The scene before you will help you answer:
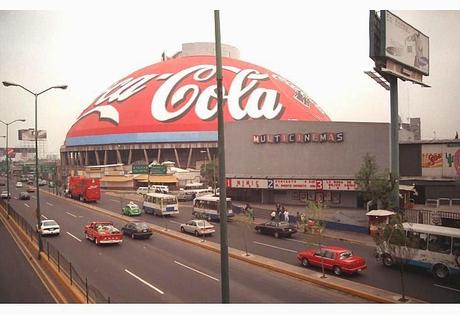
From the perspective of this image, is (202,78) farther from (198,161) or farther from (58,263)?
(58,263)

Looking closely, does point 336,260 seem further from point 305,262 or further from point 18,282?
point 18,282

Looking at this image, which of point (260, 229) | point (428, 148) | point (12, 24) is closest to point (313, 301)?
point (260, 229)

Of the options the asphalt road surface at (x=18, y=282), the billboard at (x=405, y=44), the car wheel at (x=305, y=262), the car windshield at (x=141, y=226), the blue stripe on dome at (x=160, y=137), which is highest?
the billboard at (x=405, y=44)

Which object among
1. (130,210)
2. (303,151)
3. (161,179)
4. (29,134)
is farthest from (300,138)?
(161,179)

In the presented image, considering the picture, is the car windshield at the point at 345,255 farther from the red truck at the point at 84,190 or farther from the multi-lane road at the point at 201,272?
the red truck at the point at 84,190

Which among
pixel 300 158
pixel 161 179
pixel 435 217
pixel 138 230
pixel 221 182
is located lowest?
pixel 138 230

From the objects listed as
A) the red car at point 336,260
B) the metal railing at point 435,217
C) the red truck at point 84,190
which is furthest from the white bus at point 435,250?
the red truck at point 84,190
